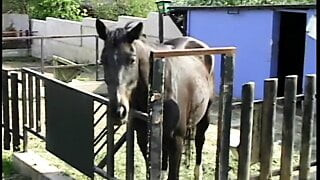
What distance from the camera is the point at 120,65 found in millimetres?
3332

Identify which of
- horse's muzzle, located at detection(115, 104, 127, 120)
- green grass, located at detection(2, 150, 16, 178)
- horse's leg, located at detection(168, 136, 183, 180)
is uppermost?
horse's muzzle, located at detection(115, 104, 127, 120)

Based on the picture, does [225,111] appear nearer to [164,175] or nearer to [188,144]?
[164,175]

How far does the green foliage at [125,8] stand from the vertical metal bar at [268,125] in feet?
44.0

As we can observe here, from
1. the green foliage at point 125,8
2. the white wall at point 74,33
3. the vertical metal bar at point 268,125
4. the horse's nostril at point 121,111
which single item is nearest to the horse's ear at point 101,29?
the horse's nostril at point 121,111

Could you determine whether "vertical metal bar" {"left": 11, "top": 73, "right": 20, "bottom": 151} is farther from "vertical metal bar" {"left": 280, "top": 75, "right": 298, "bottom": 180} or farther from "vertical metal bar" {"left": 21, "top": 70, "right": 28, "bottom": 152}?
"vertical metal bar" {"left": 280, "top": 75, "right": 298, "bottom": 180}

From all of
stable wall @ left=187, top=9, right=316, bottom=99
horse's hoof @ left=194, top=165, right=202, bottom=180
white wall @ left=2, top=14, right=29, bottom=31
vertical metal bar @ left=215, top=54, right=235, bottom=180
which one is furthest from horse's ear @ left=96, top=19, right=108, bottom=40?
white wall @ left=2, top=14, right=29, bottom=31

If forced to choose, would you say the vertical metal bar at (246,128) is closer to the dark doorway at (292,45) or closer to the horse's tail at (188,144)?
the horse's tail at (188,144)

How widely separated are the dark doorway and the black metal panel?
20.4ft

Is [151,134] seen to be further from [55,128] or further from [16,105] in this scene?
[16,105]

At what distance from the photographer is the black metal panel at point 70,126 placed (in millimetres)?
4027

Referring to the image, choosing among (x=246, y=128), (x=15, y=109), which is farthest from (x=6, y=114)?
(x=246, y=128)

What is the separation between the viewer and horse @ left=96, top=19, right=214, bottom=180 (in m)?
3.32

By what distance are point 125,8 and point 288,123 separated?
13.9m

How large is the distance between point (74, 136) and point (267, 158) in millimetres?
1423
